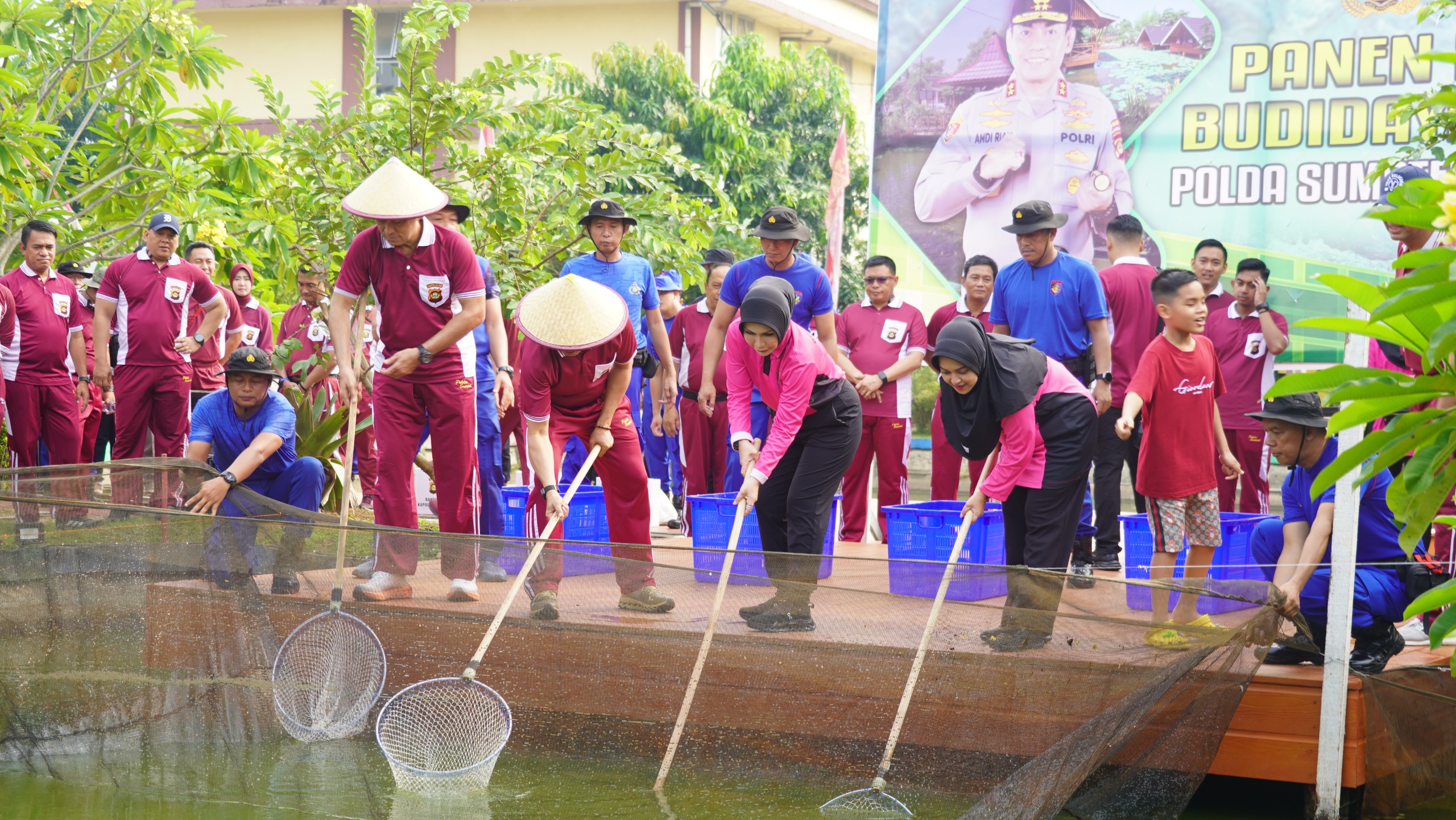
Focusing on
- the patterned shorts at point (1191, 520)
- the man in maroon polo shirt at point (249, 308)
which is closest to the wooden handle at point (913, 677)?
the patterned shorts at point (1191, 520)

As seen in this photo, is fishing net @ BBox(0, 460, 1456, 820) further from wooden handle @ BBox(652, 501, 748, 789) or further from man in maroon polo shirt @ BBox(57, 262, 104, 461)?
man in maroon polo shirt @ BBox(57, 262, 104, 461)

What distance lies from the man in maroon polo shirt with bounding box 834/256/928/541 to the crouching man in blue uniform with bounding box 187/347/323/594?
3.00 meters

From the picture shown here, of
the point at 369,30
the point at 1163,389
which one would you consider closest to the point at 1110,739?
the point at 1163,389

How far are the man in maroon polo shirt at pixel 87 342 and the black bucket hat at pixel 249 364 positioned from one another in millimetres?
3830

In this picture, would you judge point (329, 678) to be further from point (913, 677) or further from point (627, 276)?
point (627, 276)

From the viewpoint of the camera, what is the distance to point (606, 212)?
7.16 metres

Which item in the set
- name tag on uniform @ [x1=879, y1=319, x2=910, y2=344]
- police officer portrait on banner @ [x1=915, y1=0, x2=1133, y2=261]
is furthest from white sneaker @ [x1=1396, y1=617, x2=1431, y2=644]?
police officer portrait on banner @ [x1=915, y1=0, x2=1133, y2=261]

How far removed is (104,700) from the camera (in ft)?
14.0

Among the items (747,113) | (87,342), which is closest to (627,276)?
(87,342)

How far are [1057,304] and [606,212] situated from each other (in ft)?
8.40

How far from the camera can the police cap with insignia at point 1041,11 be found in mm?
11711

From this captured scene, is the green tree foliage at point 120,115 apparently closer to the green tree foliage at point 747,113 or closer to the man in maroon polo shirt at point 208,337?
the man in maroon polo shirt at point 208,337

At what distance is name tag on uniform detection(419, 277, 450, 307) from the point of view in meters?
5.52

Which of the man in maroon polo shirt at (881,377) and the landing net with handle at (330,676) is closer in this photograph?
the landing net with handle at (330,676)
